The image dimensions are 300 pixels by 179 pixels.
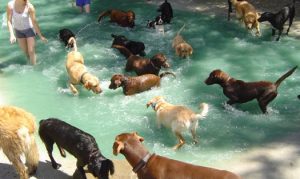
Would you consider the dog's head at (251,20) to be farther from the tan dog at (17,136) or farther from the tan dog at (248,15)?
the tan dog at (17,136)

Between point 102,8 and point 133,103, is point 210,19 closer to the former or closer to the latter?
point 102,8

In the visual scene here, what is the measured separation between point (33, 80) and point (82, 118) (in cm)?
220

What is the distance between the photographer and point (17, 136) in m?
5.94

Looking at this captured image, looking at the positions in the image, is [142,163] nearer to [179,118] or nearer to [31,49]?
[179,118]

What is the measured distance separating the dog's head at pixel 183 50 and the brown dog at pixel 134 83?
1450 millimetres

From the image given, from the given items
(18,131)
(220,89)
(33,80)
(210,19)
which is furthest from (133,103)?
(210,19)

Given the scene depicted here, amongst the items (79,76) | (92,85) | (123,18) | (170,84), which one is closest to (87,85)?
(92,85)

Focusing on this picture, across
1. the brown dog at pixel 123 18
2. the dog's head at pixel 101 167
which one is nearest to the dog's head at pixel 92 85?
the dog's head at pixel 101 167

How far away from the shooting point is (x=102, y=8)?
1457 centimetres

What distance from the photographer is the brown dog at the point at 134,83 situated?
884 cm

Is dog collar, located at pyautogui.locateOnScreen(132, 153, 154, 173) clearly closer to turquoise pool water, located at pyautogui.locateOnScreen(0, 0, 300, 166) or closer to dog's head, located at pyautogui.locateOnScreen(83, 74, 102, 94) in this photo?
turquoise pool water, located at pyautogui.locateOnScreen(0, 0, 300, 166)

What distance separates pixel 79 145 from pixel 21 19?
15.1ft

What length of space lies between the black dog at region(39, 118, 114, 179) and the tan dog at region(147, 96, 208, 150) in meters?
1.59

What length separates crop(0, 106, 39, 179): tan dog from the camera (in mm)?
5949
